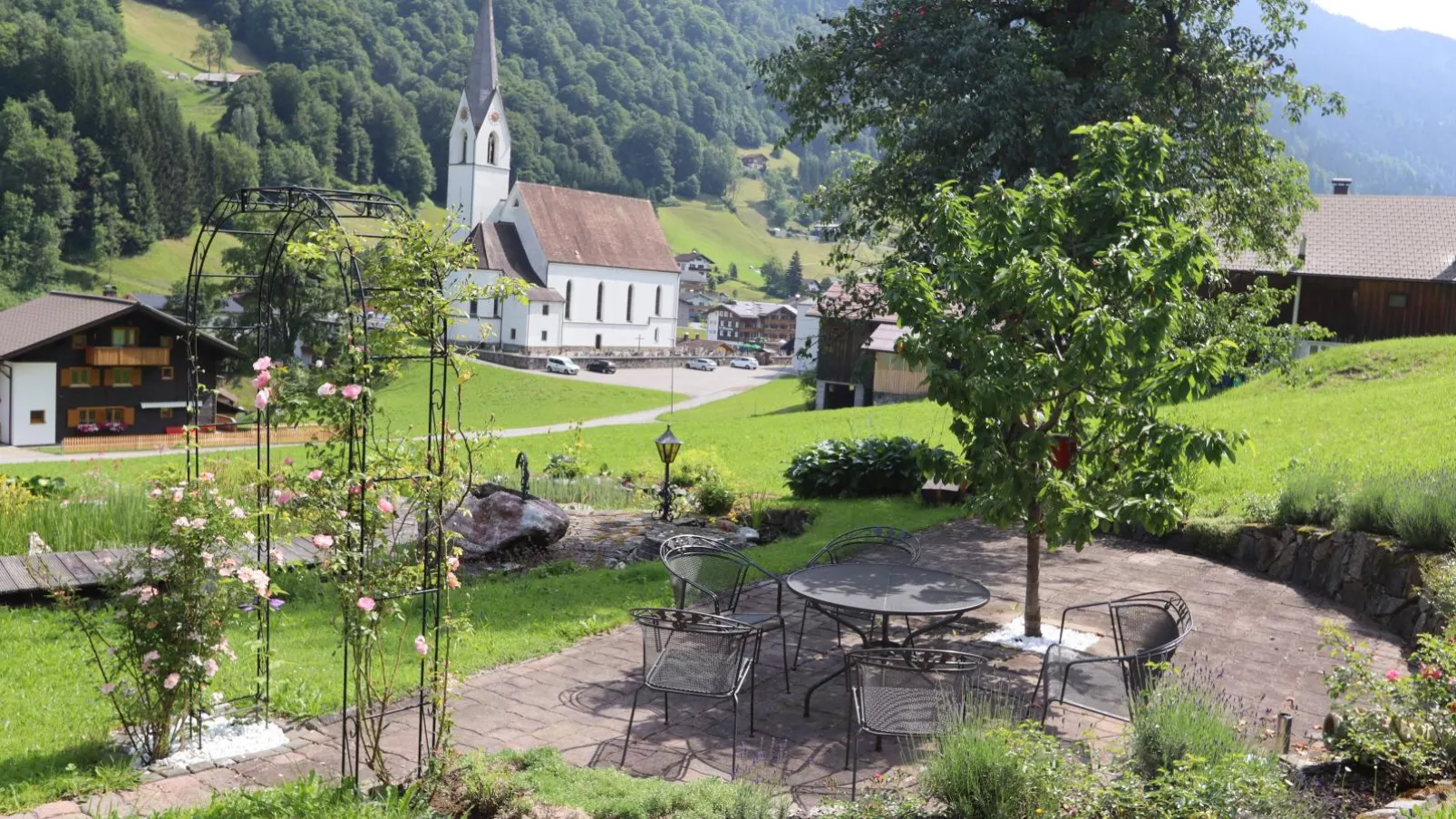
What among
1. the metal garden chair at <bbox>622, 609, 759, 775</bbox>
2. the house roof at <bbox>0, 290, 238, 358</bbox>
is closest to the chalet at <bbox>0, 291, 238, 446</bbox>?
the house roof at <bbox>0, 290, 238, 358</bbox>

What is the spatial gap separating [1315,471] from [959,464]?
5.11m

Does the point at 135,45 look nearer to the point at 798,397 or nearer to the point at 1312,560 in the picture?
the point at 798,397

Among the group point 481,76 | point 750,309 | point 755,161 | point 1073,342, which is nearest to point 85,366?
point 481,76

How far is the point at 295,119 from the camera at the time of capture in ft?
406

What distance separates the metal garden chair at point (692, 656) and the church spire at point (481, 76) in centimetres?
7489

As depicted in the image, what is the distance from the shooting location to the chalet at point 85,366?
1576 inches

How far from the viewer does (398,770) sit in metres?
5.72

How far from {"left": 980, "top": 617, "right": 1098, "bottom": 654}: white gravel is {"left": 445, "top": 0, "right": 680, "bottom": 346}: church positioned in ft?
199

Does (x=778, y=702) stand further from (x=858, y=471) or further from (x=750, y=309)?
(x=750, y=309)

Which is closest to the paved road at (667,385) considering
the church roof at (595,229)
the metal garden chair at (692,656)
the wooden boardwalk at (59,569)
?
the church roof at (595,229)

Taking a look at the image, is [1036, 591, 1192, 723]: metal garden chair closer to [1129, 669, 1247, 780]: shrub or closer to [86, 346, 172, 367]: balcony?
[1129, 669, 1247, 780]: shrub

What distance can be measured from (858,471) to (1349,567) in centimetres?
653

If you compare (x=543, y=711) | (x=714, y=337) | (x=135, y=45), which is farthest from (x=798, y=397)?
(x=135, y=45)

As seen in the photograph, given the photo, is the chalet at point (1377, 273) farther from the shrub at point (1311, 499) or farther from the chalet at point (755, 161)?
the chalet at point (755, 161)
